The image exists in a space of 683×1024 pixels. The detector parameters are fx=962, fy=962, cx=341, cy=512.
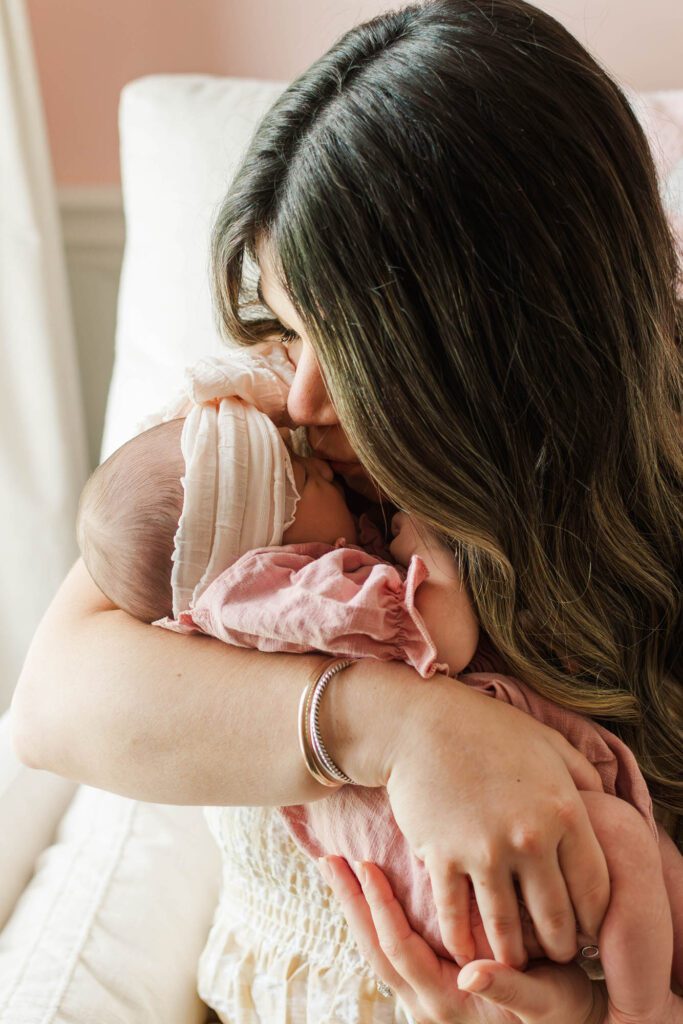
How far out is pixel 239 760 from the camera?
2.57 feet

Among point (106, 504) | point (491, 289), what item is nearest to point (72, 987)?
point (106, 504)

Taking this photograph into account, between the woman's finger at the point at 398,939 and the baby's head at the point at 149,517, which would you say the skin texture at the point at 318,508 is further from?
the woman's finger at the point at 398,939

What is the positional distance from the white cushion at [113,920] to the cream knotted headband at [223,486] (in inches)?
16.7

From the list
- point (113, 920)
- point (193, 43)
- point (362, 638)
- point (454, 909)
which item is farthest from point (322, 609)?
point (193, 43)

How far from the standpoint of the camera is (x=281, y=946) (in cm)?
97

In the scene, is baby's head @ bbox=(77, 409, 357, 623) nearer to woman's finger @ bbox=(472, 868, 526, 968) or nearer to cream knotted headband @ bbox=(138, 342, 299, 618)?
cream knotted headband @ bbox=(138, 342, 299, 618)

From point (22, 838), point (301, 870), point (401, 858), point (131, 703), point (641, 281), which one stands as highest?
point (641, 281)

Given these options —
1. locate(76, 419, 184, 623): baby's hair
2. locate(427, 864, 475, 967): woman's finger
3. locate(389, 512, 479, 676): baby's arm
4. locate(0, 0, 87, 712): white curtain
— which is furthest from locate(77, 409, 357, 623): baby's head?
locate(0, 0, 87, 712): white curtain

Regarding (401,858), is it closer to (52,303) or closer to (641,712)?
(641,712)

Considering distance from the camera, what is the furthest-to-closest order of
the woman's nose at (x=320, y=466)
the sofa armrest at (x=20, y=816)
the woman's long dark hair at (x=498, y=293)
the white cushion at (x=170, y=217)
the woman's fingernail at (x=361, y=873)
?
the white cushion at (x=170, y=217), the sofa armrest at (x=20, y=816), the woman's nose at (x=320, y=466), the woman's fingernail at (x=361, y=873), the woman's long dark hair at (x=498, y=293)

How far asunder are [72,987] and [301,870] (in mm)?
263

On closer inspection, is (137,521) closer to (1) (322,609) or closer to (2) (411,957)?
(1) (322,609)

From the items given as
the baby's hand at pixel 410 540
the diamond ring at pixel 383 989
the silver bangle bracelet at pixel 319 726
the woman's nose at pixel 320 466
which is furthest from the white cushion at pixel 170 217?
the diamond ring at pixel 383 989

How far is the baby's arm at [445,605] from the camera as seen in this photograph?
2.53 feet
